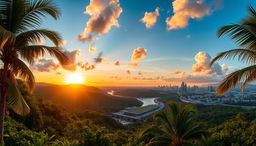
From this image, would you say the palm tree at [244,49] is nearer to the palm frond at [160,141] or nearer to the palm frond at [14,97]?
the palm frond at [160,141]

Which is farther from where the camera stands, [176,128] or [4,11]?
[176,128]

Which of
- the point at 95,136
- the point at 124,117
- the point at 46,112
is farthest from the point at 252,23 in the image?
the point at 124,117

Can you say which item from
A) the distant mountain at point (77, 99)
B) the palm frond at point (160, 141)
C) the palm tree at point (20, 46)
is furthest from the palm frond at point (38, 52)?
the distant mountain at point (77, 99)

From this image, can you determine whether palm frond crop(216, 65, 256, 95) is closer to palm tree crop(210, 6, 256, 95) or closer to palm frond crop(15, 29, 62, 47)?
palm tree crop(210, 6, 256, 95)

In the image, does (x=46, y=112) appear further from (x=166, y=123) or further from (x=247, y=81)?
(x=247, y=81)

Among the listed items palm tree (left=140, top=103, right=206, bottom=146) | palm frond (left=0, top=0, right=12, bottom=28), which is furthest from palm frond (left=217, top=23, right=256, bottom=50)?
palm frond (left=0, top=0, right=12, bottom=28)

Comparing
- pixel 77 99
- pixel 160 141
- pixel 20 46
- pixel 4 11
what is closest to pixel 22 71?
pixel 20 46

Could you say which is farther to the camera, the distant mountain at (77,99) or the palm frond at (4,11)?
the distant mountain at (77,99)

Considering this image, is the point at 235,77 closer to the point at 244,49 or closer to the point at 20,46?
the point at 244,49
